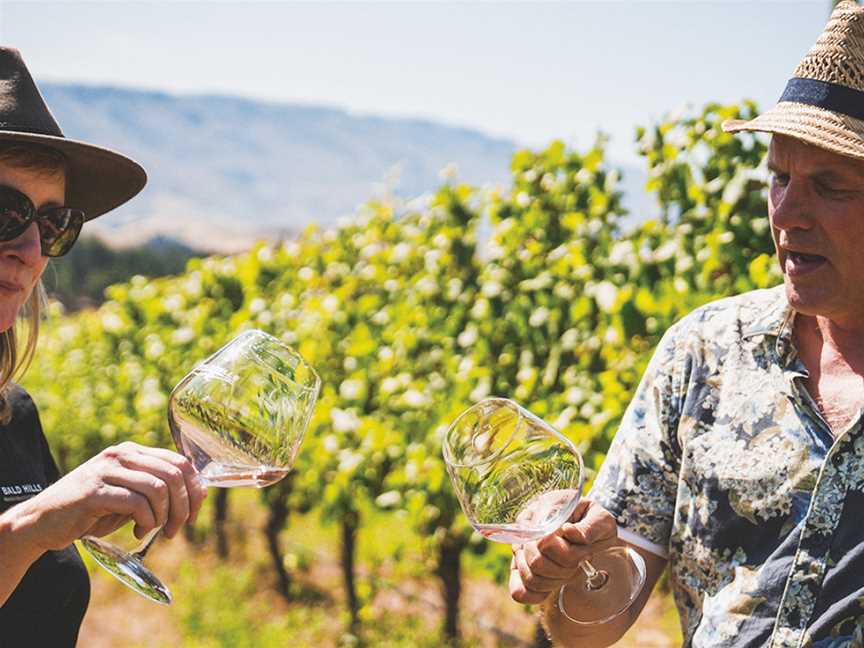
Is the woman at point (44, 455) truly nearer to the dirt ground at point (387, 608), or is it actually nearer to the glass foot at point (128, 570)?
the glass foot at point (128, 570)

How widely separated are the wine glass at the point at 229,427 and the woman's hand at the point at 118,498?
0.11m

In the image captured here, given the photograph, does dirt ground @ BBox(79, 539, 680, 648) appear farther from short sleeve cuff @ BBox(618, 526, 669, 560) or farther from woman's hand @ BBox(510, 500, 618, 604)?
woman's hand @ BBox(510, 500, 618, 604)

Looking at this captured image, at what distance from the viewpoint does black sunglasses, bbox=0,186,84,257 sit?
2.07 meters

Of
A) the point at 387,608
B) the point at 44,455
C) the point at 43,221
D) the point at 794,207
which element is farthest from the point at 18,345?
the point at 387,608

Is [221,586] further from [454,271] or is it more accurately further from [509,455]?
[509,455]

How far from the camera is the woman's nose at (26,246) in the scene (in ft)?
6.89

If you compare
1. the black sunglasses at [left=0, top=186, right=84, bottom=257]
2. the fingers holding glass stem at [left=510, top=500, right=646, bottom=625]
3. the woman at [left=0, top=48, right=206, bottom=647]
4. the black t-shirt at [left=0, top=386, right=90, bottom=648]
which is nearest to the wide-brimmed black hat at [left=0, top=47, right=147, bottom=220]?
the woman at [left=0, top=48, right=206, bottom=647]

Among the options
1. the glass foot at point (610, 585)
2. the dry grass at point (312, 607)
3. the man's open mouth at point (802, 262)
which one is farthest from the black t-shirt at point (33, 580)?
the dry grass at point (312, 607)

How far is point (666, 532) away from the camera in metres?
2.26

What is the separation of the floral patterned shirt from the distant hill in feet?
257

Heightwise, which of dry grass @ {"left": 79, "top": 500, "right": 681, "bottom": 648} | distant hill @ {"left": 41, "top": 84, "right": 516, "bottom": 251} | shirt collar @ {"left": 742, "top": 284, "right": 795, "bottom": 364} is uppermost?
shirt collar @ {"left": 742, "top": 284, "right": 795, "bottom": 364}

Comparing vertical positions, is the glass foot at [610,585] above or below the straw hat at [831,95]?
below

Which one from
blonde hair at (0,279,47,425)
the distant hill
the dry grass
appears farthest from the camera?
the distant hill

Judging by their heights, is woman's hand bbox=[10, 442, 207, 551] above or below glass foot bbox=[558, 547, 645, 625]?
above
